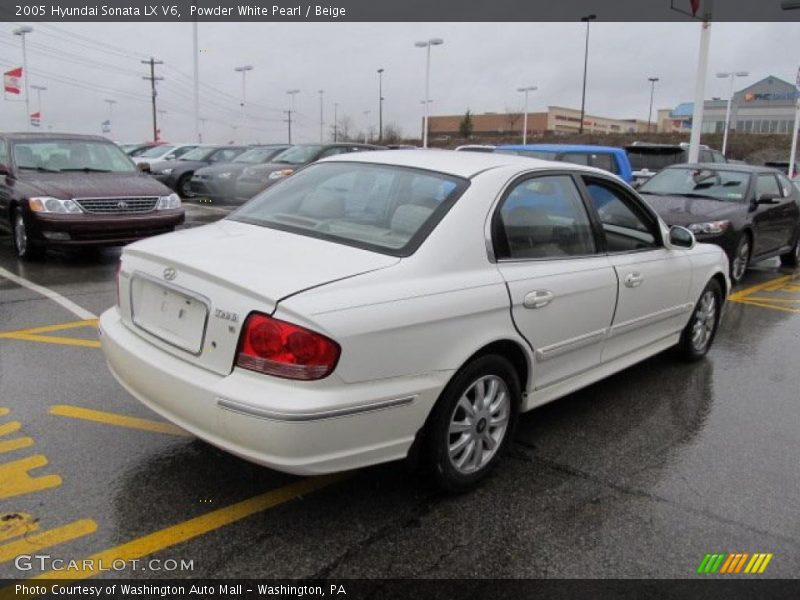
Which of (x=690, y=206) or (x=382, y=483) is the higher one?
(x=690, y=206)

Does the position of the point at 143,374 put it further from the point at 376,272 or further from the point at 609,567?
the point at 609,567

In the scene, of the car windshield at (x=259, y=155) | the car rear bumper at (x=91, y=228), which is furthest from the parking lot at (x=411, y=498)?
the car windshield at (x=259, y=155)

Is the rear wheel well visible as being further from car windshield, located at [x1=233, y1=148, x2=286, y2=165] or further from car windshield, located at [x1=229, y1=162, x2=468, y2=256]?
car windshield, located at [x1=233, y1=148, x2=286, y2=165]

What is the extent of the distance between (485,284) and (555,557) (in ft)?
4.04

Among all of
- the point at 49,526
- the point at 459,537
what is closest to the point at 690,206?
the point at 459,537

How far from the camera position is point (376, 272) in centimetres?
292

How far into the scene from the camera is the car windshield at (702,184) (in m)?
9.63

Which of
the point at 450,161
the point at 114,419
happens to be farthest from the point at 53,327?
the point at 450,161

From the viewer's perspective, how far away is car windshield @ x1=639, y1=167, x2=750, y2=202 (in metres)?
9.63

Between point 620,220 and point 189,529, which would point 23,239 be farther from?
point 620,220

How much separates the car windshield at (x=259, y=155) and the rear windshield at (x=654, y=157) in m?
9.12

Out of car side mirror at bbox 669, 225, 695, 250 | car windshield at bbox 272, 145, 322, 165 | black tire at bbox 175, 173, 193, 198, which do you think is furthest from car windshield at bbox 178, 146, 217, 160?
car side mirror at bbox 669, 225, 695, 250

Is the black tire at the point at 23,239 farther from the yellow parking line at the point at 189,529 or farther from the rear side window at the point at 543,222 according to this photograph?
the rear side window at the point at 543,222

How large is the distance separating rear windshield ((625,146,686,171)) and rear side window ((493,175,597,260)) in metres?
14.8
